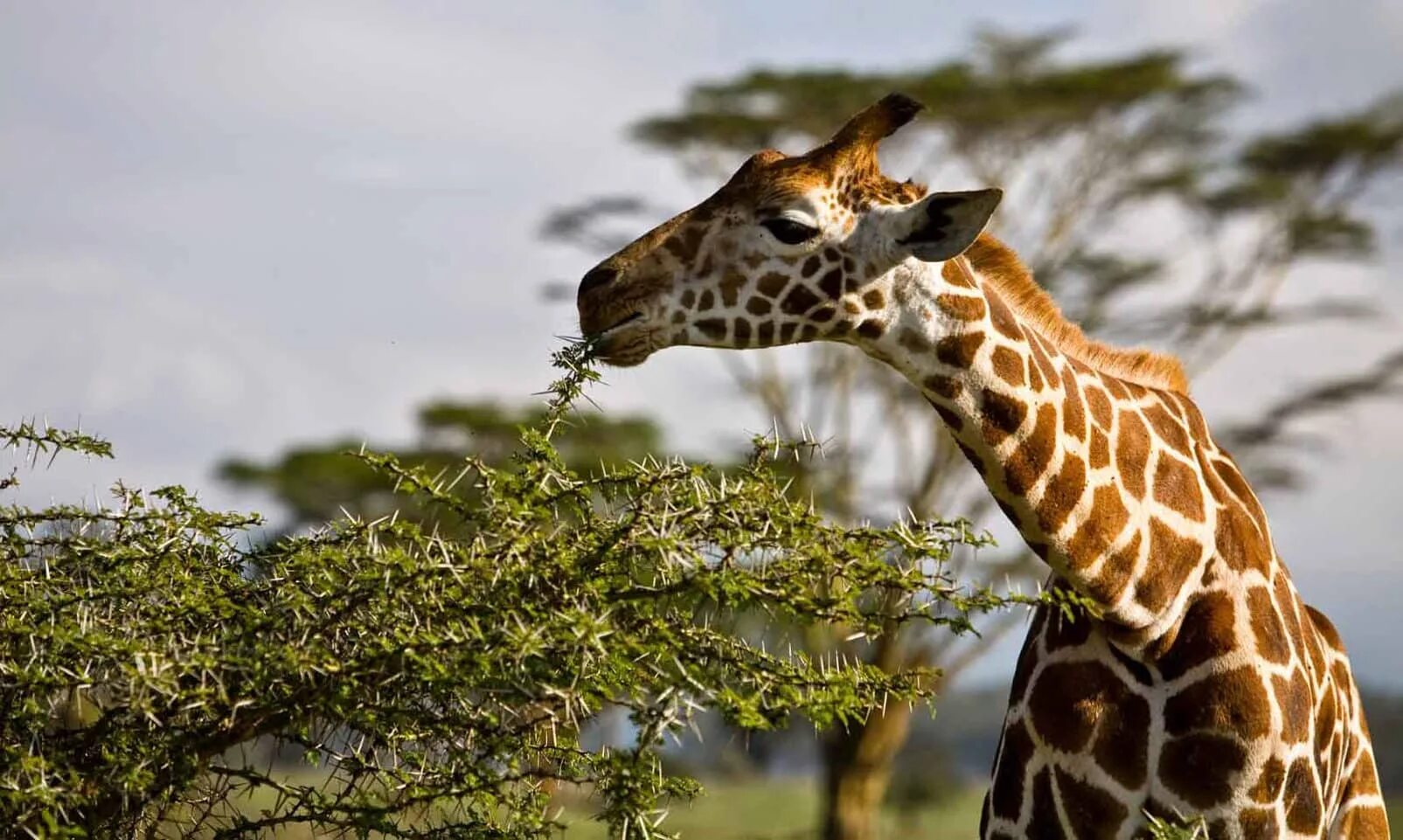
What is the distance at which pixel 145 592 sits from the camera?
4387 millimetres

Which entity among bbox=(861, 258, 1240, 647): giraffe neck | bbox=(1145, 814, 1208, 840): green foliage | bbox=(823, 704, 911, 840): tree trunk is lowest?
bbox=(1145, 814, 1208, 840): green foliage

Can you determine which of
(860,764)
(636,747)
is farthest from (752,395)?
(636,747)

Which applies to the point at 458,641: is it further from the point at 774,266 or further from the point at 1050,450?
the point at 1050,450

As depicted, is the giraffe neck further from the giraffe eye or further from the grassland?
the grassland

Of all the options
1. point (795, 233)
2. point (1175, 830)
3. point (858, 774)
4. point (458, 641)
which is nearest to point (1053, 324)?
point (795, 233)

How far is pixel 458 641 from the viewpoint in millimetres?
3936

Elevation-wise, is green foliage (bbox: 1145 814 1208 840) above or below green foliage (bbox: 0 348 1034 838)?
below

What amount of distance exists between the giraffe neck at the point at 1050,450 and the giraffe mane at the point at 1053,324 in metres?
0.10

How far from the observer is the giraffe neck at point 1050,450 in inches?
182

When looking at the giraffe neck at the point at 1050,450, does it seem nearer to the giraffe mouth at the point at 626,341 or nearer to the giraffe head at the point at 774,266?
the giraffe head at the point at 774,266

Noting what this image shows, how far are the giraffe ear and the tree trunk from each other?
1544 centimetres

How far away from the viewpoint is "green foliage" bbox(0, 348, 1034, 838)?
3.98 metres

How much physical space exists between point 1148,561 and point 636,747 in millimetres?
1543

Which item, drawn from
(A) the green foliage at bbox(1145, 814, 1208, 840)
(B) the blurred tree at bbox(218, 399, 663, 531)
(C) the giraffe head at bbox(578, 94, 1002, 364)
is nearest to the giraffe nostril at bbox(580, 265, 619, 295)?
(C) the giraffe head at bbox(578, 94, 1002, 364)
